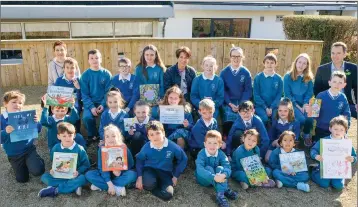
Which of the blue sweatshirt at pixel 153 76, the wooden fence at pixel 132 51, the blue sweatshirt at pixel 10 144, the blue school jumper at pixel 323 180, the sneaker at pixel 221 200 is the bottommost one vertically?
the sneaker at pixel 221 200

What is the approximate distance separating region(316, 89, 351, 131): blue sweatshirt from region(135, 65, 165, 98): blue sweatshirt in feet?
8.07

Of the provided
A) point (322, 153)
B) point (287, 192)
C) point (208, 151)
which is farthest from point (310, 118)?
point (208, 151)

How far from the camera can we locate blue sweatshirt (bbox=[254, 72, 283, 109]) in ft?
17.3

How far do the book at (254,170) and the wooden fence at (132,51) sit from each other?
5.13 meters

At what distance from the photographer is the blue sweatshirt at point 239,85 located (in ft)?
17.5

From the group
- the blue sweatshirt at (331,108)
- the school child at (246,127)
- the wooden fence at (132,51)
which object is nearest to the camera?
the school child at (246,127)

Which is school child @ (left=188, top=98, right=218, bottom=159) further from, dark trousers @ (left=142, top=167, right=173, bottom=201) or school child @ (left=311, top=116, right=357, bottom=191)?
school child @ (left=311, top=116, right=357, bottom=191)

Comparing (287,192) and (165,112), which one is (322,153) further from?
(165,112)

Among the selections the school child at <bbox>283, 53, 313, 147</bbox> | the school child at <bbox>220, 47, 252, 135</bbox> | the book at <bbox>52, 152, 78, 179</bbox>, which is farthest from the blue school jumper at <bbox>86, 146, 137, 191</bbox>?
the school child at <bbox>283, 53, 313, 147</bbox>

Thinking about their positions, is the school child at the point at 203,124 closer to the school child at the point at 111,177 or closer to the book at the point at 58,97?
the school child at the point at 111,177

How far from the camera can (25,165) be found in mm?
4324

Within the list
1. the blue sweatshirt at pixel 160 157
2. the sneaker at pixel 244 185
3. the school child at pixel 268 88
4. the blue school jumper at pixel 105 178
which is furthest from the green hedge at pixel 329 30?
the blue school jumper at pixel 105 178

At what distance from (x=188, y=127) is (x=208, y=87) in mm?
783

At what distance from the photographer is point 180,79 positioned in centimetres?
547
